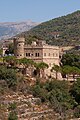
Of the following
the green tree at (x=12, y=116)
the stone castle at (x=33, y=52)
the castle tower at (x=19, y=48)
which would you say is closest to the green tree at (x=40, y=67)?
the stone castle at (x=33, y=52)

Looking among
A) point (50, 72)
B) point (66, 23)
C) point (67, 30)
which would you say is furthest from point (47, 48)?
point (66, 23)

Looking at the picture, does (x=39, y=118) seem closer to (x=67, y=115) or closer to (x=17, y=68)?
(x=67, y=115)

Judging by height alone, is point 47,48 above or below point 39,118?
above

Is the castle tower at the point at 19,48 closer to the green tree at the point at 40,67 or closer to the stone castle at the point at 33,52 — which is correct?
the stone castle at the point at 33,52

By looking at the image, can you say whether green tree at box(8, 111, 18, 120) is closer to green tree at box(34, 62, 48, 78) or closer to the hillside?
green tree at box(34, 62, 48, 78)

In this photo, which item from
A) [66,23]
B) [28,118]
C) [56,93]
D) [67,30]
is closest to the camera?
[28,118]

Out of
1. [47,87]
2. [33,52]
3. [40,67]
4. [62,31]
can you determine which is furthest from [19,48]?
[62,31]

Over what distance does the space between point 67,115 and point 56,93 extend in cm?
393

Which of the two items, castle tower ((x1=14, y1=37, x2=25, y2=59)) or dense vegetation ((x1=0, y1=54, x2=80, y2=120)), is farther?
castle tower ((x1=14, y1=37, x2=25, y2=59))

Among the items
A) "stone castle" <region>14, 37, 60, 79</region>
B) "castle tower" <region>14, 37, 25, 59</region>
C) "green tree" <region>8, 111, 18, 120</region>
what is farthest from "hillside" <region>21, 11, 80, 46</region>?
"green tree" <region>8, 111, 18, 120</region>

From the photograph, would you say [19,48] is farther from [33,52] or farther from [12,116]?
[12,116]

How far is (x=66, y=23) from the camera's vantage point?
176750 millimetres

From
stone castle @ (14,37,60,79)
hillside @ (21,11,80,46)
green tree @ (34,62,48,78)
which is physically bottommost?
hillside @ (21,11,80,46)

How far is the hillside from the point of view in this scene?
135125mm
